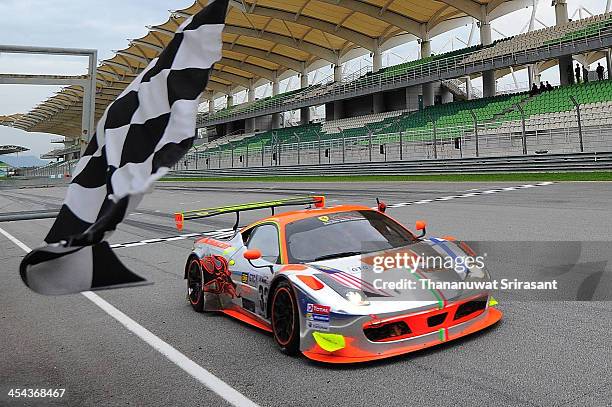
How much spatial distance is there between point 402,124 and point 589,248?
33255 millimetres

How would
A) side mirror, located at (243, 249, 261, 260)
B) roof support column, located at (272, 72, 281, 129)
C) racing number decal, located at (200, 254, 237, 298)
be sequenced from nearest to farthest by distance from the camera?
side mirror, located at (243, 249, 261, 260), racing number decal, located at (200, 254, 237, 298), roof support column, located at (272, 72, 281, 129)

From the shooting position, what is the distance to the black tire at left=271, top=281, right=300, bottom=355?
12.5 feet

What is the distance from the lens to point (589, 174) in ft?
63.5

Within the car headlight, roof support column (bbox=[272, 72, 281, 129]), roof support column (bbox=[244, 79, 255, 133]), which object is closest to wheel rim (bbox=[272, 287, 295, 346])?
the car headlight

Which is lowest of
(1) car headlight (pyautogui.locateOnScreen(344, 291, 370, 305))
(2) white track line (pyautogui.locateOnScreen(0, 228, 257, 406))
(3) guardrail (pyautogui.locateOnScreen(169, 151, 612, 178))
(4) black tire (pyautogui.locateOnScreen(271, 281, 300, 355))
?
(2) white track line (pyautogui.locateOnScreen(0, 228, 257, 406))

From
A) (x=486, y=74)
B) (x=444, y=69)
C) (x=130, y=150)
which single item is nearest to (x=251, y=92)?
(x=444, y=69)

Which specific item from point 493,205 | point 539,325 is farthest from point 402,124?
point 539,325

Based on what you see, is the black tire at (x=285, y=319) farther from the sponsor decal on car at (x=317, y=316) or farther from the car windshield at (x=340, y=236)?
the car windshield at (x=340, y=236)

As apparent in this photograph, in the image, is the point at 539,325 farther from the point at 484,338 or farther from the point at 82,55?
the point at 82,55

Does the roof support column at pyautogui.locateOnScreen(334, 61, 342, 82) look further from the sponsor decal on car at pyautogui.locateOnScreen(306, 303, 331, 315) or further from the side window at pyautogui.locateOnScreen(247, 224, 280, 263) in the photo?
the sponsor decal on car at pyautogui.locateOnScreen(306, 303, 331, 315)

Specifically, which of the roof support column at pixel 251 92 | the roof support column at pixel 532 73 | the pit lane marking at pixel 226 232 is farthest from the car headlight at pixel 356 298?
the roof support column at pixel 251 92

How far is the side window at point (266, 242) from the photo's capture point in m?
4.54

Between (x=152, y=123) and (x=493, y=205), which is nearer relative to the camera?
(x=152, y=123)

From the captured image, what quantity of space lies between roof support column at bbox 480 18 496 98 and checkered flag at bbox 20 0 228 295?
41.7 meters
